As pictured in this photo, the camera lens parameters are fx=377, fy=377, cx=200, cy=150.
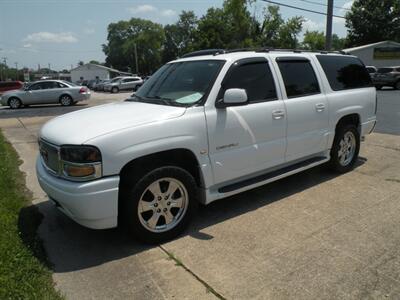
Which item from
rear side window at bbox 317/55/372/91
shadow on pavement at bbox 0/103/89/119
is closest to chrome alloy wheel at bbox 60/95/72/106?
shadow on pavement at bbox 0/103/89/119

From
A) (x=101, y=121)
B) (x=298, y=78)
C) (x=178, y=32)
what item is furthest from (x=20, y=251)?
(x=178, y=32)

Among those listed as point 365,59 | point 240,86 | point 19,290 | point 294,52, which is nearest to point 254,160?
point 240,86

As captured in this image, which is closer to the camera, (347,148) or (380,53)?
(347,148)

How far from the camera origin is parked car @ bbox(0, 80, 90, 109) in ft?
70.7

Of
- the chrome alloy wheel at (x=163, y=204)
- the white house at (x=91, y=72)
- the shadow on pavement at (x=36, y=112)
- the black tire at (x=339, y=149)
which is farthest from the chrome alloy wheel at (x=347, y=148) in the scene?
the white house at (x=91, y=72)

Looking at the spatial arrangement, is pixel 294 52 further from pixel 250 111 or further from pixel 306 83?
pixel 250 111

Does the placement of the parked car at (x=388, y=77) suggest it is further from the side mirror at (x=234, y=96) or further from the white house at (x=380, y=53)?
the side mirror at (x=234, y=96)

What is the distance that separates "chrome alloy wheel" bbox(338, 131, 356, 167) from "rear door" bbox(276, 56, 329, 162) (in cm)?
60

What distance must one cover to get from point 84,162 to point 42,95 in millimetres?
20268

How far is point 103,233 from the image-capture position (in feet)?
13.4

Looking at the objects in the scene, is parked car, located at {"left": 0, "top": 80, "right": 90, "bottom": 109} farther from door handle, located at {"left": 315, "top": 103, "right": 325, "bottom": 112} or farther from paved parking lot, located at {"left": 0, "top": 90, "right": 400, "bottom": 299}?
door handle, located at {"left": 315, "top": 103, "right": 325, "bottom": 112}

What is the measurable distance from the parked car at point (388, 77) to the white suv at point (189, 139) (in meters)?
24.4

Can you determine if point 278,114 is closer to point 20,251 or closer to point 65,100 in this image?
point 20,251

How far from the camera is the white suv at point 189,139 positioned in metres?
3.38
